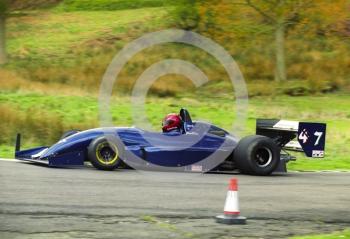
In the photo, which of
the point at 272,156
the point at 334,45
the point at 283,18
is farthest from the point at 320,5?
the point at 272,156

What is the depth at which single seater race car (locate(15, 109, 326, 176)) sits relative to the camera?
15.5 m

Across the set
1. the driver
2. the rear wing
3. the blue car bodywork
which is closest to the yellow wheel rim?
the blue car bodywork

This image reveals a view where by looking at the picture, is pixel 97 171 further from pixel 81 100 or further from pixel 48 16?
pixel 48 16

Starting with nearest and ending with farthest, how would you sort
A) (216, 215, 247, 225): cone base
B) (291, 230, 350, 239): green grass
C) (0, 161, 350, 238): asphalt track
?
(291, 230, 350, 239): green grass, (0, 161, 350, 238): asphalt track, (216, 215, 247, 225): cone base

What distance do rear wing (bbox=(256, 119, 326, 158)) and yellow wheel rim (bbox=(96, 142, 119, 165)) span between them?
3409 millimetres

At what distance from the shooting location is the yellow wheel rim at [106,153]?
15516mm

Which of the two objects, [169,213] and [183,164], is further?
[183,164]

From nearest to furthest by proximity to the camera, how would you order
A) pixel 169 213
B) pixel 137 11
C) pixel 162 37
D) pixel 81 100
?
pixel 169 213 < pixel 81 100 < pixel 162 37 < pixel 137 11

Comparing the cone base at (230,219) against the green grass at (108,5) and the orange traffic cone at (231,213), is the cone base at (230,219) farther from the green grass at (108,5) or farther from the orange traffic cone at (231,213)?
Result: the green grass at (108,5)

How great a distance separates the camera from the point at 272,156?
16172 millimetres

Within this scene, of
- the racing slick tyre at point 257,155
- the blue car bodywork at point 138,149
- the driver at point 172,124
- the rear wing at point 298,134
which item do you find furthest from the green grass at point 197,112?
the driver at point 172,124

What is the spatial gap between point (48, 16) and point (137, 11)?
7.30 m

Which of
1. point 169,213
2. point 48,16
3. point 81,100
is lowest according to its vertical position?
point 169,213

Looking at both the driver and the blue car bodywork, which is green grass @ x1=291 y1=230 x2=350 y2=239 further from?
the driver
